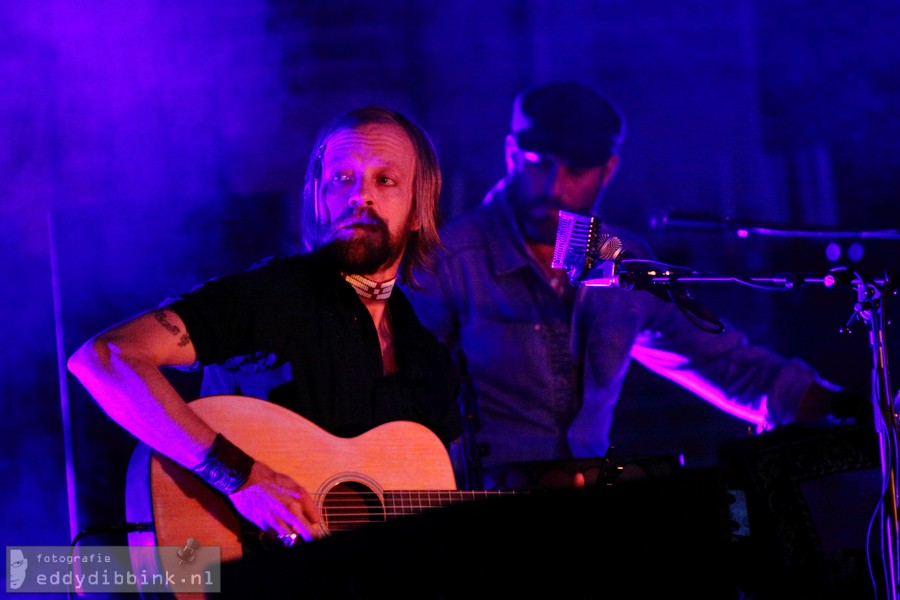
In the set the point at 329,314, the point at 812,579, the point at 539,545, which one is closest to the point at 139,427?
the point at 329,314

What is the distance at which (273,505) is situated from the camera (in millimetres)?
2289

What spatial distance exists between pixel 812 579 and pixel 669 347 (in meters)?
1.36

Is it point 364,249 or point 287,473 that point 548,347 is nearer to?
point 364,249

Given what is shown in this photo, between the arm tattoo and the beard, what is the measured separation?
672 mm

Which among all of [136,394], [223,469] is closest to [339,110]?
[136,394]

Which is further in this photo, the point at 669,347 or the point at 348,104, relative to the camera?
the point at 669,347

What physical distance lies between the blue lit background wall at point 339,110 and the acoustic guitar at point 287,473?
1079 mm

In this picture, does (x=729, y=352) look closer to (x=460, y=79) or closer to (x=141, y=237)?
(x=460, y=79)

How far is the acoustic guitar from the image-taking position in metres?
2.21

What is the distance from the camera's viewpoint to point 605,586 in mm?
1452

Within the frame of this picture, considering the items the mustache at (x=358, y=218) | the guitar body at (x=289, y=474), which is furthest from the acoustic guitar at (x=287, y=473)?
the mustache at (x=358, y=218)

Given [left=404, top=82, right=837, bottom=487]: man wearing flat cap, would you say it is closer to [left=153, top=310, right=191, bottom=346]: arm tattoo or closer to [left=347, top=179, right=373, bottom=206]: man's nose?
[left=347, top=179, right=373, bottom=206]: man's nose

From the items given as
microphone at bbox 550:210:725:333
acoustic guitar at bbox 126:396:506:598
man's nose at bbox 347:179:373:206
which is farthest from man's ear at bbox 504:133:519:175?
acoustic guitar at bbox 126:396:506:598

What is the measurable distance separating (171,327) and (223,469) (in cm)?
43
